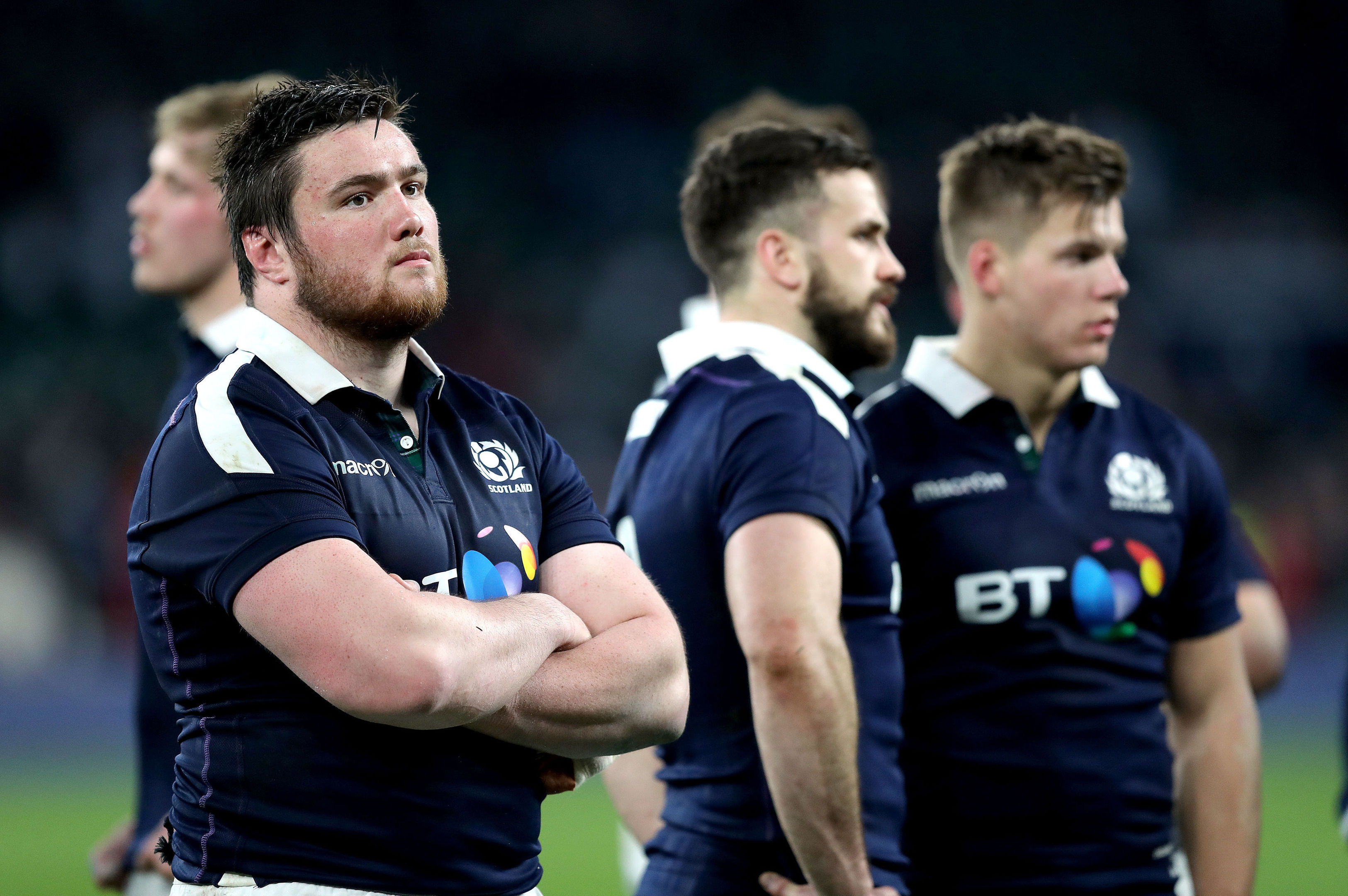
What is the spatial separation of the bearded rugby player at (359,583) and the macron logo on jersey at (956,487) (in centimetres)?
110

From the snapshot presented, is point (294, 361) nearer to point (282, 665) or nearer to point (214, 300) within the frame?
point (282, 665)

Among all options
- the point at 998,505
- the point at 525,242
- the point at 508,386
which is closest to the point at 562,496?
the point at 998,505

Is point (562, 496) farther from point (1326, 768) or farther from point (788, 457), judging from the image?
point (1326, 768)

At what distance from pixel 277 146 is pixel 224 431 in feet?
1.69

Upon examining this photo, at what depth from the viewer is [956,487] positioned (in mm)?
3240

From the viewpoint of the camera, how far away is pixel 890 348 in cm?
329

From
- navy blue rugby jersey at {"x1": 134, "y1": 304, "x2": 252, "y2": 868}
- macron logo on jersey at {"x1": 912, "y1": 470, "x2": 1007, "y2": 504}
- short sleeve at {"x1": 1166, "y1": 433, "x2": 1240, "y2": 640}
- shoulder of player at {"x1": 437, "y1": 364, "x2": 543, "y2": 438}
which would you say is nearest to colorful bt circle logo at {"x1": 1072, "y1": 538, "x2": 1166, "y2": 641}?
short sleeve at {"x1": 1166, "y1": 433, "x2": 1240, "y2": 640}

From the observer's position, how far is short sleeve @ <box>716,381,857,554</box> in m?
2.71

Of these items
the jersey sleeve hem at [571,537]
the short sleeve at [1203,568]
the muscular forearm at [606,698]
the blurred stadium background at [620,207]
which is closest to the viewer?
the muscular forearm at [606,698]

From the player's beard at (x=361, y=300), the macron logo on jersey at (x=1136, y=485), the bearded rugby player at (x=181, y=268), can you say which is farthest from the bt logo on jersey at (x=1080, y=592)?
the bearded rugby player at (x=181, y=268)

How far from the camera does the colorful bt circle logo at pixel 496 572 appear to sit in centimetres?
214

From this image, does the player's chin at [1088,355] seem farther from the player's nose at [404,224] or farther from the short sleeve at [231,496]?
the short sleeve at [231,496]

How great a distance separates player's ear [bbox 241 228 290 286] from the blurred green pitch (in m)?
6.14

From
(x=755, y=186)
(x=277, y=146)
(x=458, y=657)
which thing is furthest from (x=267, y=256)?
(x=755, y=186)
